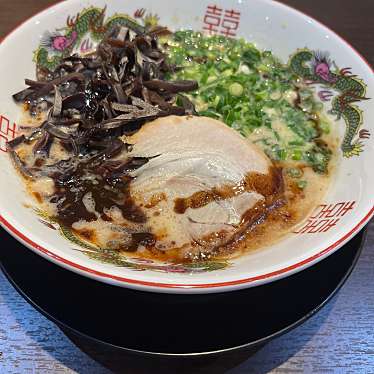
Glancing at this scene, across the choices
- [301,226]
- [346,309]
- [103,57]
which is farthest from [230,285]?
[103,57]

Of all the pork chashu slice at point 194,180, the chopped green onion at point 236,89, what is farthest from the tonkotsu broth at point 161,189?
the chopped green onion at point 236,89

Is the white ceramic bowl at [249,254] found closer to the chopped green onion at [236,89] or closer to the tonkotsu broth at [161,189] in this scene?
the tonkotsu broth at [161,189]

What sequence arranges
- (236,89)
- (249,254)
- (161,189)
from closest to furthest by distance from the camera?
(249,254)
(161,189)
(236,89)

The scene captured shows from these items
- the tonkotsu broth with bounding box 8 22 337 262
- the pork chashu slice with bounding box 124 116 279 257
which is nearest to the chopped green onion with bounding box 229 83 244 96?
the tonkotsu broth with bounding box 8 22 337 262

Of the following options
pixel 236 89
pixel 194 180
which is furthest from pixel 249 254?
pixel 236 89

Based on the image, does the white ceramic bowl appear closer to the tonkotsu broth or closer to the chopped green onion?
the tonkotsu broth

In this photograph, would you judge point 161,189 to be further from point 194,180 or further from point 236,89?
point 236,89
